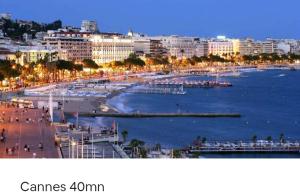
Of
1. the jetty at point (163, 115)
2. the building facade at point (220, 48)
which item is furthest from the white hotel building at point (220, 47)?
the jetty at point (163, 115)

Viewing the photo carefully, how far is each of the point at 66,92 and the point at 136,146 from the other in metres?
10.6

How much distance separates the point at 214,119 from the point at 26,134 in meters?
5.79

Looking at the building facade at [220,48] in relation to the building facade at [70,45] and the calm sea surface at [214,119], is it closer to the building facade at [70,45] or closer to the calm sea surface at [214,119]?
the building facade at [70,45]

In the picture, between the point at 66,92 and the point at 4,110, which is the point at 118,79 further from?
the point at 4,110

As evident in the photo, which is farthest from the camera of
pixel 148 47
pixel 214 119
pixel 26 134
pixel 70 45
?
pixel 148 47

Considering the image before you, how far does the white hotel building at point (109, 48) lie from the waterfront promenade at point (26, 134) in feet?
79.9

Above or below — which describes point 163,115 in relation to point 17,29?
below

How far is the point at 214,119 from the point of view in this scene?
13.1 metres

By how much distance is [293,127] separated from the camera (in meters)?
12.6

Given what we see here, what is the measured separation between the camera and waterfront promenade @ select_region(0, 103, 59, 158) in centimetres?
637

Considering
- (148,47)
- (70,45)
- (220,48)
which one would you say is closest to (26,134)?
(70,45)

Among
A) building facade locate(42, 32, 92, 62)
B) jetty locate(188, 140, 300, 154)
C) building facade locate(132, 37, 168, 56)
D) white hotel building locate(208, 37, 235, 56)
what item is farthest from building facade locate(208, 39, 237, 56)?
jetty locate(188, 140, 300, 154)

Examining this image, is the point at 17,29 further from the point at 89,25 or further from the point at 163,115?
the point at 163,115

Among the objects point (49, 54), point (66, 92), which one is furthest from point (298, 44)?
point (66, 92)
